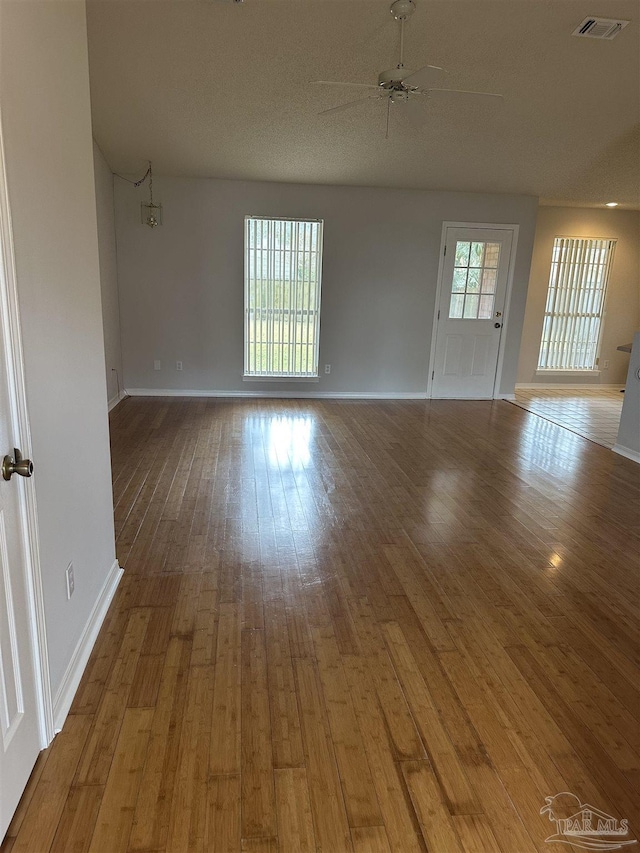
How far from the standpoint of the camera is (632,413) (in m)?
4.70

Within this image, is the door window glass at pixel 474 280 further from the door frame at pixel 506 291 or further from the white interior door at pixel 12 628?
the white interior door at pixel 12 628

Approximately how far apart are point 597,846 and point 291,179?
635cm

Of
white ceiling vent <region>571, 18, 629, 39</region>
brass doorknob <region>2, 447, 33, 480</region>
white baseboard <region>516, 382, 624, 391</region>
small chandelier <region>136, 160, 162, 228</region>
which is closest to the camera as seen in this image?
brass doorknob <region>2, 447, 33, 480</region>

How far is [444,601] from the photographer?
7.93ft

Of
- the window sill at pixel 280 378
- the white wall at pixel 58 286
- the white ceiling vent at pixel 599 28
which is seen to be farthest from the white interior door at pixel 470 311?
the white wall at pixel 58 286

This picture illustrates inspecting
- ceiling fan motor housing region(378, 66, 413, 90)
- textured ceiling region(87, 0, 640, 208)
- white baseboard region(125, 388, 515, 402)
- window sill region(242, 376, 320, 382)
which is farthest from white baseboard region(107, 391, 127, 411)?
ceiling fan motor housing region(378, 66, 413, 90)

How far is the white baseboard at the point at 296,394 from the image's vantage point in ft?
21.9

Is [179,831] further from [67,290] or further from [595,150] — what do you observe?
[595,150]

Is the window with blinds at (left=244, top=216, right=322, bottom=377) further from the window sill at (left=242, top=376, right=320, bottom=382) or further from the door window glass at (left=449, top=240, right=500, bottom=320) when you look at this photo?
the door window glass at (left=449, top=240, right=500, bottom=320)

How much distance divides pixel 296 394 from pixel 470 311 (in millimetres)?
2547

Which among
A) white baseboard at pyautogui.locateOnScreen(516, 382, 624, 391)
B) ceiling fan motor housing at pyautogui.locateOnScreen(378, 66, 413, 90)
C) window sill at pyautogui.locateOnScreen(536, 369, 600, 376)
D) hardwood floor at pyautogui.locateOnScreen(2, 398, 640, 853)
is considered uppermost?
ceiling fan motor housing at pyautogui.locateOnScreen(378, 66, 413, 90)

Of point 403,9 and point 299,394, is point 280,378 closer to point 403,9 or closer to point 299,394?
point 299,394

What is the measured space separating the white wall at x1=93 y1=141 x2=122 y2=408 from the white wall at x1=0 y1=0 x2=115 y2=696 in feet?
11.9

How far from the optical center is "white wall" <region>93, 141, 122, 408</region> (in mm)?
5449
